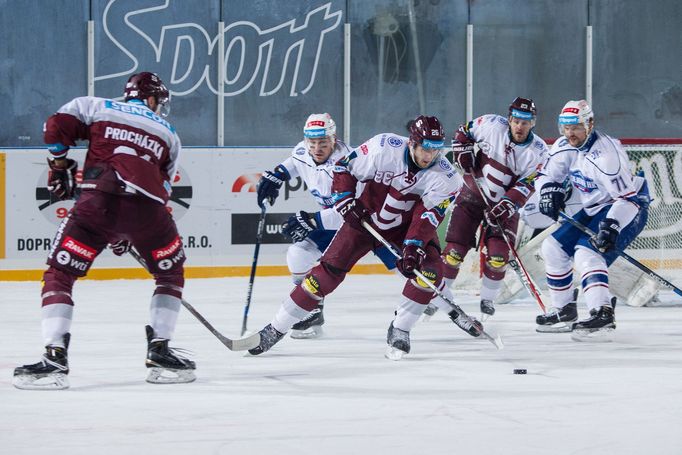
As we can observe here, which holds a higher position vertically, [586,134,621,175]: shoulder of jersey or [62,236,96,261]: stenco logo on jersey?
[586,134,621,175]: shoulder of jersey

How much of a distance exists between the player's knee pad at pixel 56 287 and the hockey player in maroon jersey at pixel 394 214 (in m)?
1.05

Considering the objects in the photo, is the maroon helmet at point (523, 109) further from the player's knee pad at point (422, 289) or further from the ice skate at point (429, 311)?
the player's knee pad at point (422, 289)

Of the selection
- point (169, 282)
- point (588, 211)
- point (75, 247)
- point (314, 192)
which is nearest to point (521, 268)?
point (588, 211)

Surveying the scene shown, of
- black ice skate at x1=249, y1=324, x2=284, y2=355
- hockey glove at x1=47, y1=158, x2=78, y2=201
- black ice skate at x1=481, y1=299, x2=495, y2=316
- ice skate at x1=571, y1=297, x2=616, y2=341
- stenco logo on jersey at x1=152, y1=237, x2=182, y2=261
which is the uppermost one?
hockey glove at x1=47, y1=158, x2=78, y2=201

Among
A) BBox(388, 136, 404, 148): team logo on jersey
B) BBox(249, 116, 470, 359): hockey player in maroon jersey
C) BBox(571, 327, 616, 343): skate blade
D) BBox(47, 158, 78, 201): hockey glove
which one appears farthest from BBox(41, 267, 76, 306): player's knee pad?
BBox(571, 327, 616, 343): skate blade

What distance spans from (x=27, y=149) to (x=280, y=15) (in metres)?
2.92

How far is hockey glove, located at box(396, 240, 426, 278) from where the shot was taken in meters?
5.19

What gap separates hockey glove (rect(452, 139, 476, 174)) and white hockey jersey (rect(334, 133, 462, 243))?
1.23m

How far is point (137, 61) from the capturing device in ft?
33.7

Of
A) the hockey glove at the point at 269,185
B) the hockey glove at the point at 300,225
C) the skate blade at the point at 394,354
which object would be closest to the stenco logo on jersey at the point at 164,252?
the skate blade at the point at 394,354

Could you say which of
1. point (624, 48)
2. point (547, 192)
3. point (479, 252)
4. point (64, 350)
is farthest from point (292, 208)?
point (64, 350)

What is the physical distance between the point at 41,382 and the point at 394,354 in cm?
153

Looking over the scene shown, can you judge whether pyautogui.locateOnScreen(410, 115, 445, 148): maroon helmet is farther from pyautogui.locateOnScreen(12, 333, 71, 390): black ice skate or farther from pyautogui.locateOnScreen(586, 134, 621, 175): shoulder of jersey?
pyautogui.locateOnScreen(12, 333, 71, 390): black ice skate

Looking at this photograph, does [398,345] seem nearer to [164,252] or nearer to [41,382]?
[164,252]
